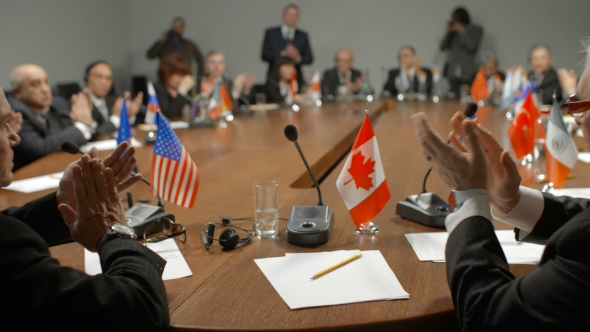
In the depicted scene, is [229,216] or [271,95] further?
[271,95]

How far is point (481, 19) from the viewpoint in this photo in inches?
333

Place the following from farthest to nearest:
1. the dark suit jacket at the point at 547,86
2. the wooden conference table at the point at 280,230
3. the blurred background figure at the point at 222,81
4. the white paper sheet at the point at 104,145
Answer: the dark suit jacket at the point at 547,86 < the blurred background figure at the point at 222,81 < the white paper sheet at the point at 104,145 < the wooden conference table at the point at 280,230

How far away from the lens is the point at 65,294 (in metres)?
0.95

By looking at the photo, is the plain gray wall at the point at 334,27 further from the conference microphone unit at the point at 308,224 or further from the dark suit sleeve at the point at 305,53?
the conference microphone unit at the point at 308,224

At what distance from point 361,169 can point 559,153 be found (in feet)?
2.84

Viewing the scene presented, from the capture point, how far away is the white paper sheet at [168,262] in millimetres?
1274

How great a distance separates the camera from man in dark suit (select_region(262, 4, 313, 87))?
7320mm

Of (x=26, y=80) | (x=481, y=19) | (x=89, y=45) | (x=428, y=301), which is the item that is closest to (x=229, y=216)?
(x=428, y=301)

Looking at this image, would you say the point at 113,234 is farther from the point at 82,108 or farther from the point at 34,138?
the point at 82,108

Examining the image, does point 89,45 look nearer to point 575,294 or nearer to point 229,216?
point 229,216

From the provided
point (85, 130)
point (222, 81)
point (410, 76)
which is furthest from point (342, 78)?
point (85, 130)

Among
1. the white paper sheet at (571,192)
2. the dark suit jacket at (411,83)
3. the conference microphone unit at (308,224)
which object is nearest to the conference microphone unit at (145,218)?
the conference microphone unit at (308,224)

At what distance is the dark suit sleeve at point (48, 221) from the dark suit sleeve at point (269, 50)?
607 cm

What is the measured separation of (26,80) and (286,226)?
2410mm
